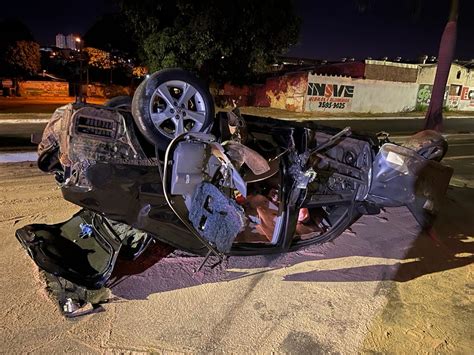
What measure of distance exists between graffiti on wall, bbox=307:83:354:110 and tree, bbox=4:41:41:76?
22618 millimetres

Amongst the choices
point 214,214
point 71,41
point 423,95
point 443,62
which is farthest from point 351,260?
point 71,41

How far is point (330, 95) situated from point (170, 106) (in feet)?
81.1

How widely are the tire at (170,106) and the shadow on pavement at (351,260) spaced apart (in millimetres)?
1387

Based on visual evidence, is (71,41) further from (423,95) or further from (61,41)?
(423,95)

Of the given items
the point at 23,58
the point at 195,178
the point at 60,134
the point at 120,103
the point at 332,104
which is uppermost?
the point at 23,58

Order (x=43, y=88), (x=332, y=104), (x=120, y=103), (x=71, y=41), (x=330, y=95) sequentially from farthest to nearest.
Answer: (x=71, y=41) < (x=43, y=88) < (x=332, y=104) < (x=330, y=95) < (x=120, y=103)

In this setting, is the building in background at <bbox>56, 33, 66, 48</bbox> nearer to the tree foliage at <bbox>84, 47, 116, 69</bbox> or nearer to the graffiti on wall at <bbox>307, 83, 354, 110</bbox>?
the tree foliage at <bbox>84, 47, 116, 69</bbox>

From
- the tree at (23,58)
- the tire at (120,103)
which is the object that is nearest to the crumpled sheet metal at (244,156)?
the tire at (120,103)

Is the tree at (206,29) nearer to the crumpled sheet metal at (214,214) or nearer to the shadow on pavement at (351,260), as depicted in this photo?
the shadow on pavement at (351,260)

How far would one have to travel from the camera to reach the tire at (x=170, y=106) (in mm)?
3586

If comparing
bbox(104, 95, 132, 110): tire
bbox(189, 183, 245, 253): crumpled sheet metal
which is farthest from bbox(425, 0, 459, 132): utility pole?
bbox(189, 183, 245, 253): crumpled sheet metal

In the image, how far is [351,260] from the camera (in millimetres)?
4695

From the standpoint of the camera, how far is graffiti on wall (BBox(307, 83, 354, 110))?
2619cm

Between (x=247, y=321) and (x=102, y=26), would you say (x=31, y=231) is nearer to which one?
(x=247, y=321)
